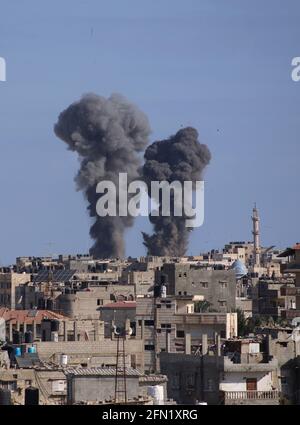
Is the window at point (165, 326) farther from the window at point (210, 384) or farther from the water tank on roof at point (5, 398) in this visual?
the water tank on roof at point (5, 398)

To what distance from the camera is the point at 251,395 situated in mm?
36688

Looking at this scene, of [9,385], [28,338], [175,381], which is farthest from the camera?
[28,338]

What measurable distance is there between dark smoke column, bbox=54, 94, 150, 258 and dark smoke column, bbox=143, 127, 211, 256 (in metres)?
2.27

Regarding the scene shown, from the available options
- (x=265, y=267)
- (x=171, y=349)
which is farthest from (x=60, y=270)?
(x=171, y=349)

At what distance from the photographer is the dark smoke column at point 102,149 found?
166 meters

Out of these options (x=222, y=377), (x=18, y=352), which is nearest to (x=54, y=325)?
(x=18, y=352)

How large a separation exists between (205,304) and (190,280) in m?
11.7

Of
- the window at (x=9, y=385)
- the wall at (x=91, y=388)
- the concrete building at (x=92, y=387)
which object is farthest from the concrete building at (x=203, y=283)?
the wall at (x=91, y=388)

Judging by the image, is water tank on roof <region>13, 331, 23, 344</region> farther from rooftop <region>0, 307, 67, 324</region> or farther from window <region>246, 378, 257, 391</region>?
window <region>246, 378, 257, 391</region>

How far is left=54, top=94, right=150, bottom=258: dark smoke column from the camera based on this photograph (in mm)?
165625

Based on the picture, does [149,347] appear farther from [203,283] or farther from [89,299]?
[203,283]

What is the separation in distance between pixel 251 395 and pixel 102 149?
428 feet

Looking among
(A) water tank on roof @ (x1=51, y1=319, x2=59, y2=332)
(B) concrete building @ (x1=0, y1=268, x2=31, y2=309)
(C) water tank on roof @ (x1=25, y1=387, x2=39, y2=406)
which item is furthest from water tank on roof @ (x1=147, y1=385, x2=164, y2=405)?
(B) concrete building @ (x1=0, y1=268, x2=31, y2=309)
